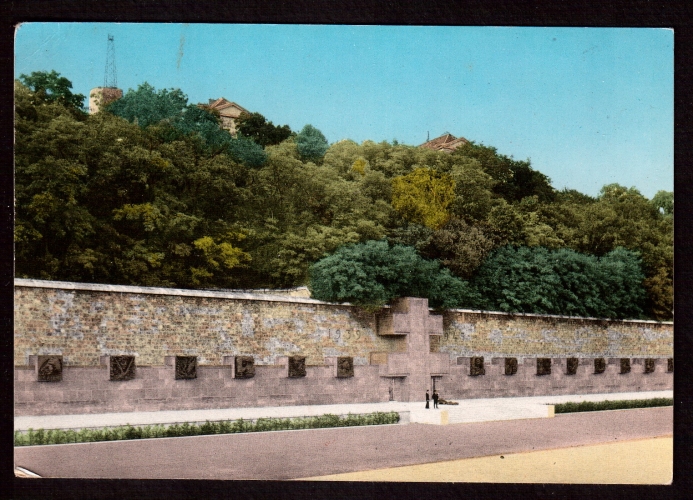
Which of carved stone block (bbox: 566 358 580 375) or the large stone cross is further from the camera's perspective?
carved stone block (bbox: 566 358 580 375)

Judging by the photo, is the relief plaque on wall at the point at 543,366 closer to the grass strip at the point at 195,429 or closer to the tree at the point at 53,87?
the grass strip at the point at 195,429

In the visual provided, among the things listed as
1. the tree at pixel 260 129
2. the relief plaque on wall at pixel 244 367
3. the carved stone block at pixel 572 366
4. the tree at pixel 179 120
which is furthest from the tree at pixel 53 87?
the carved stone block at pixel 572 366

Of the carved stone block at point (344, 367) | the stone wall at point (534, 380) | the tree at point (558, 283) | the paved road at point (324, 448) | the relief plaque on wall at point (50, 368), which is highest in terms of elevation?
the tree at point (558, 283)

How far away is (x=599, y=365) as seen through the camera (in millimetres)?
19797

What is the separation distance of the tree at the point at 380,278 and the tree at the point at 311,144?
189 centimetres

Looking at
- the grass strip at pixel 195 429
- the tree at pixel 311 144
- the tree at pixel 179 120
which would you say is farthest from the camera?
the tree at pixel 311 144

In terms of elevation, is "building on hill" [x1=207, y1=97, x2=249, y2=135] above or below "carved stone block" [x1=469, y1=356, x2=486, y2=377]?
above

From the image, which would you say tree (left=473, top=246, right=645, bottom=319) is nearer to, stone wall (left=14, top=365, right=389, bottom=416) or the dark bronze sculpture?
the dark bronze sculpture

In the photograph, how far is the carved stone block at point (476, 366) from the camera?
Answer: 64.7ft

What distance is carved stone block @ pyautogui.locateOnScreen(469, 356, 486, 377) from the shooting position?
19719 mm

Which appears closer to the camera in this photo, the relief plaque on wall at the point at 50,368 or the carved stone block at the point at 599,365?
the relief plaque on wall at the point at 50,368

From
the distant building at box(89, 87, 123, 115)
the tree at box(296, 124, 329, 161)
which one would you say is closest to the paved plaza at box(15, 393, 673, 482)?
the tree at box(296, 124, 329, 161)

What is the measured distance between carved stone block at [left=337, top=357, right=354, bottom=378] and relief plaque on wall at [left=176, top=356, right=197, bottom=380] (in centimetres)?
311

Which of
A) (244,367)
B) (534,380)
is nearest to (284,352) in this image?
(244,367)
